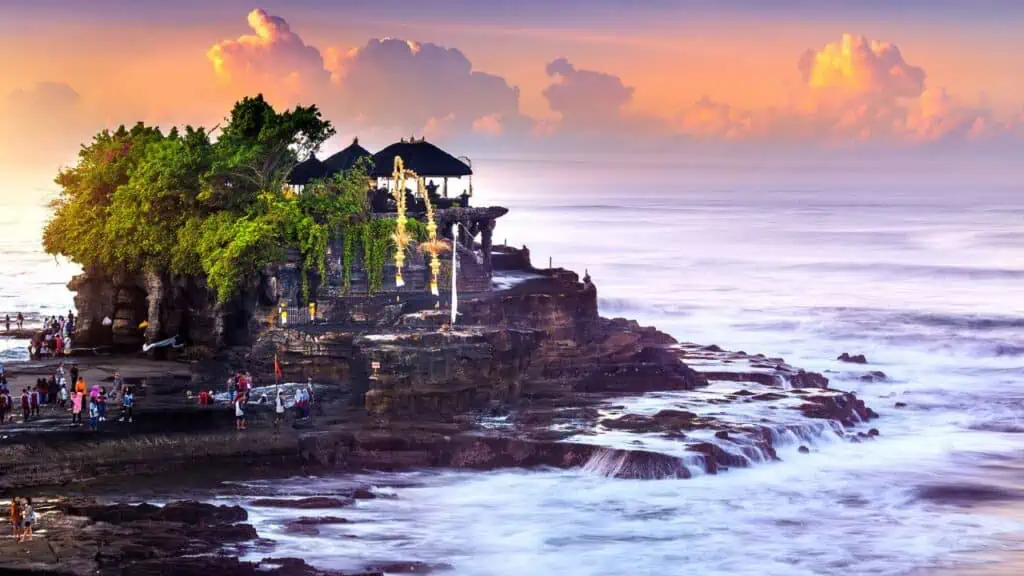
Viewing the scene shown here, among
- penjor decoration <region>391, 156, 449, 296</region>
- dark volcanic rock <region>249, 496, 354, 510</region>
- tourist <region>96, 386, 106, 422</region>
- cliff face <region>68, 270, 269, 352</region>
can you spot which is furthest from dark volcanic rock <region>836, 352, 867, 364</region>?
tourist <region>96, 386, 106, 422</region>

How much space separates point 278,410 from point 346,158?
59.2 feet

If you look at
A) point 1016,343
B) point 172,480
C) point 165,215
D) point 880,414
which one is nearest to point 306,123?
point 165,215

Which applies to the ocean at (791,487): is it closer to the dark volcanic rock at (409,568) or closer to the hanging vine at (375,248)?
the dark volcanic rock at (409,568)

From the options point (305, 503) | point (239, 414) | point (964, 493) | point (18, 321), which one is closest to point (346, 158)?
point (18, 321)

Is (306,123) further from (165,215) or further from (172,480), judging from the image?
(172,480)

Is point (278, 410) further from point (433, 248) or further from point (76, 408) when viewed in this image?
point (433, 248)

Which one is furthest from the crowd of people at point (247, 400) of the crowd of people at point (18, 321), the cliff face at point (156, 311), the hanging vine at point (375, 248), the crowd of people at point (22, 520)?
the crowd of people at point (18, 321)

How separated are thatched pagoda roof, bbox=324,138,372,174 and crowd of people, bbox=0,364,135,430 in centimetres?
1604

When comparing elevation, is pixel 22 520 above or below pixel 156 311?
below

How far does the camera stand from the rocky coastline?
37562 mm

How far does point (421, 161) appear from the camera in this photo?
57.3 metres

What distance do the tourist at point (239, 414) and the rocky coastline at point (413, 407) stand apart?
0.26 metres

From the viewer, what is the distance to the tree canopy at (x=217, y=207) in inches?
1948

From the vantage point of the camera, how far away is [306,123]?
52094mm
